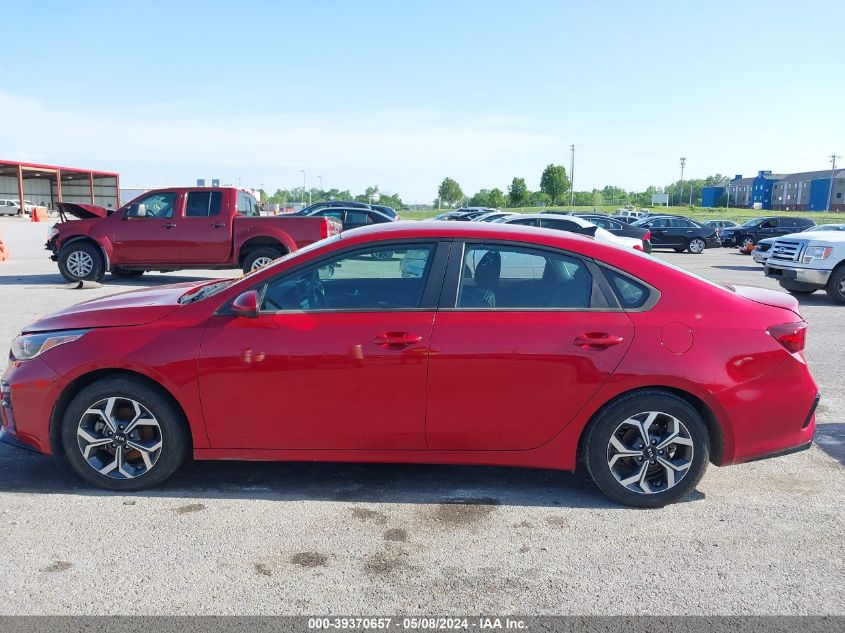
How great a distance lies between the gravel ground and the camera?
10.1ft

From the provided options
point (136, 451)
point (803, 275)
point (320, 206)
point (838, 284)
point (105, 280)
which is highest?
point (320, 206)

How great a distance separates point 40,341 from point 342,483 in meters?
2.00

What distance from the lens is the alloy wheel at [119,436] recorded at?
13.3 feet

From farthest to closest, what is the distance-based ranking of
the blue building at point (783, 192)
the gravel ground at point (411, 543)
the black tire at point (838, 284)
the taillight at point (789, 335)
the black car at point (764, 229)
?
1. the blue building at point (783, 192)
2. the black car at point (764, 229)
3. the black tire at point (838, 284)
4. the taillight at point (789, 335)
5. the gravel ground at point (411, 543)

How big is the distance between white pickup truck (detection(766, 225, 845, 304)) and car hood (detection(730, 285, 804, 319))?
32.1ft

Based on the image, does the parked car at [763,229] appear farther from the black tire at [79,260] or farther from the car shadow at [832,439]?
the car shadow at [832,439]

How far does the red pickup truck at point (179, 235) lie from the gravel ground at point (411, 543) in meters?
9.02

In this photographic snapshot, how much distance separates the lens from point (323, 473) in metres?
4.52

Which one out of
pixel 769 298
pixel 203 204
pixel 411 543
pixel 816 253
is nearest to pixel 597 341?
pixel 769 298

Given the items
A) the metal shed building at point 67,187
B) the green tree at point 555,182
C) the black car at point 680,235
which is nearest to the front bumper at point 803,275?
the black car at point 680,235

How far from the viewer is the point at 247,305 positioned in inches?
154

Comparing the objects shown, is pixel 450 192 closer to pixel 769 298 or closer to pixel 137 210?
pixel 137 210

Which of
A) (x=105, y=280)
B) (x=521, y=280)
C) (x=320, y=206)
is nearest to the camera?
(x=521, y=280)

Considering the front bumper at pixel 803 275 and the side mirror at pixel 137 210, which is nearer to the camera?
the front bumper at pixel 803 275
